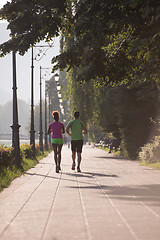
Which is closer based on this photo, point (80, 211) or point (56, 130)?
point (80, 211)

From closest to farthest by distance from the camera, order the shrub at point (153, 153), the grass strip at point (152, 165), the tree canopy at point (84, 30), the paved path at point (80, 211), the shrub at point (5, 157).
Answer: the paved path at point (80, 211) < the tree canopy at point (84, 30) < the shrub at point (5, 157) < the grass strip at point (152, 165) < the shrub at point (153, 153)

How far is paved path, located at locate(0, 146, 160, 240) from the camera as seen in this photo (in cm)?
558

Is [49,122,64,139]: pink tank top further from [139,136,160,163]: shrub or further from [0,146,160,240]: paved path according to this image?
[139,136,160,163]: shrub

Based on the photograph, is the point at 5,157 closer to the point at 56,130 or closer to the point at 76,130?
the point at 56,130

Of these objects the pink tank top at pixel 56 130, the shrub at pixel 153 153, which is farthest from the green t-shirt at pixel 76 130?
the shrub at pixel 153 153

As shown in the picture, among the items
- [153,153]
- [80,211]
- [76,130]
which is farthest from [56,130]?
[80,211]

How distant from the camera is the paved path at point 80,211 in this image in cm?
558

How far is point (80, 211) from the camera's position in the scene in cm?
718

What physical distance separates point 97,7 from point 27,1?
2053mm

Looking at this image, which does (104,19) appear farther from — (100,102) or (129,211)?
(100,102)

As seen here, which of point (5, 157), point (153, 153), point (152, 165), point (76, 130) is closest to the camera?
point (5, 157)

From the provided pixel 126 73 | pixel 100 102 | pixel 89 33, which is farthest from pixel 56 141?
pixel 100 102

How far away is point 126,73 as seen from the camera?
12453 mm

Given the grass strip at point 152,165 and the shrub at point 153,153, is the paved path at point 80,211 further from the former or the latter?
the shrub at point 153,153
